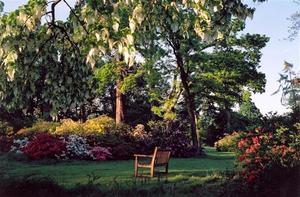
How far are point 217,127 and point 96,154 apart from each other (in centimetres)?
3302

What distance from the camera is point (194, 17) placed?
7559 mm

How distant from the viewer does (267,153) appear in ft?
36.3

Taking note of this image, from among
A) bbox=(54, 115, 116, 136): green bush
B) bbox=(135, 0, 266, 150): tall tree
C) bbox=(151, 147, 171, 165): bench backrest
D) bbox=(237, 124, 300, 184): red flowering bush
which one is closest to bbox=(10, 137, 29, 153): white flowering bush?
bbox=(54, 115, 116, 136): green bush

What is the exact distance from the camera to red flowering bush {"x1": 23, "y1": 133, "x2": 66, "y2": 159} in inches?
901

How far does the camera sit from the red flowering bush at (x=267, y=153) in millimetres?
10781

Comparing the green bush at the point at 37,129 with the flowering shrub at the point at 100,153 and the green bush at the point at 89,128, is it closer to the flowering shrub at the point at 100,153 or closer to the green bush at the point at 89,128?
the green bush at the point at 89,128

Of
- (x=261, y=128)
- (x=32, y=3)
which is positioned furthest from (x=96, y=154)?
(x=32, y=3)

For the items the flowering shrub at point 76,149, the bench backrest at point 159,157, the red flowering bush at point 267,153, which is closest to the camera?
the red flowering bush at point 267,153

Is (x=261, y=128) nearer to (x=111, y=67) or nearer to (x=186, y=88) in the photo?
(x=186, y=88)

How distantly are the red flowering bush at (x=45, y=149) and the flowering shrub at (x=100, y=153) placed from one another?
4.97ft

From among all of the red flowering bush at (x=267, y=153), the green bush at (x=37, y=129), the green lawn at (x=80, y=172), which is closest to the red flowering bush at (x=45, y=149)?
the green lawn at (x=80, y=172)

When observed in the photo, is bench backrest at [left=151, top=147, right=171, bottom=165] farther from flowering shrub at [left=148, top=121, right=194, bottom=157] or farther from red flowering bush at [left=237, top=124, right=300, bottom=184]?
flowering shrub at [left=148, top=121, right=194, bottom=157]

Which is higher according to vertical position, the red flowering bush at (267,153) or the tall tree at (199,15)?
the tall tree at (199,15)

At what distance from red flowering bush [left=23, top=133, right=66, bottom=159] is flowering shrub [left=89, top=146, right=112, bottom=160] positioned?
1.51 m
